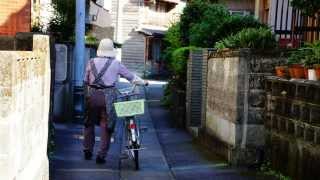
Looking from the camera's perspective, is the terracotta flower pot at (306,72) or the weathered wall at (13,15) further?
the weathered wall at (13,15)

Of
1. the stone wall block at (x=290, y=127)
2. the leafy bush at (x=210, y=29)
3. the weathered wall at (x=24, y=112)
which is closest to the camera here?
the weathered wall at (x=24, y=112)

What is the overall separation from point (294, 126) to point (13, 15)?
20.9 ft

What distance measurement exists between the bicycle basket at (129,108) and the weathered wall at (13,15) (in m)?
3.62

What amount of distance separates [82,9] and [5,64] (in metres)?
10.5

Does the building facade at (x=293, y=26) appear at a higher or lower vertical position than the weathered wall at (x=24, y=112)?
higher

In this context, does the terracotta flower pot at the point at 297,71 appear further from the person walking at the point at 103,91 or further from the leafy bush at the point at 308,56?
the person walking at the point at 103,91

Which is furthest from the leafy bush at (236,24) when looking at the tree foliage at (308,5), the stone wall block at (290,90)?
the stone wall block at (290,90)

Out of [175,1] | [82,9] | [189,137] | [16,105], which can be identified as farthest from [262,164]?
[175,1]

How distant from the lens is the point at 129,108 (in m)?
9.47

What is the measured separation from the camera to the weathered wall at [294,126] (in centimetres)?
739

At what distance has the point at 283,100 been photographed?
856 centimetres

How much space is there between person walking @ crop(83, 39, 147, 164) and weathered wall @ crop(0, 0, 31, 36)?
9.76 feet

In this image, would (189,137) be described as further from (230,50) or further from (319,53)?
(319,53)

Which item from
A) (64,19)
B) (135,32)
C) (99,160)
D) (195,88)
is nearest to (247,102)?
(99,160)
